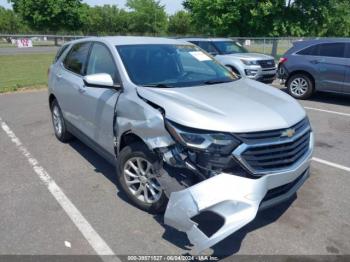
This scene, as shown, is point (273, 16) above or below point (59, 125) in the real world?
above

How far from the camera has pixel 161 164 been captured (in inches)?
129

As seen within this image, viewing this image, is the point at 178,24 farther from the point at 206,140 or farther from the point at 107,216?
the point at 206,140

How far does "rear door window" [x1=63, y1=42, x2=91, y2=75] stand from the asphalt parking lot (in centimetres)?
133

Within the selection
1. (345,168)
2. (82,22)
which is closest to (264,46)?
(345,168)

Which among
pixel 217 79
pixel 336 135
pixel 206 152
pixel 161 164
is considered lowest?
pixel 336 135

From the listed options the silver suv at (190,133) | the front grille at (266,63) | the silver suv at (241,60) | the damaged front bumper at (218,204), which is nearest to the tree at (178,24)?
the silver suv at (241,60)

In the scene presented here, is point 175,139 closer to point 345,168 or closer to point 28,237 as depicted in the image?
point 28,237

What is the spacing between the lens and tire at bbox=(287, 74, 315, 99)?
970 cm

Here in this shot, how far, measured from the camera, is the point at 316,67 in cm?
945

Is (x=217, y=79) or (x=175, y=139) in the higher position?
(x=217, y=79)

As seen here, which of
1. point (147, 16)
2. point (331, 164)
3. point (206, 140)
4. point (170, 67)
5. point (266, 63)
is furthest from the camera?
point (147, 16)

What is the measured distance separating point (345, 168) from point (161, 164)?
3.07 metres

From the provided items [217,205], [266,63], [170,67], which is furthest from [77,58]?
[266,63]

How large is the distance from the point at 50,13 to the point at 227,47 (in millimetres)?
46704
